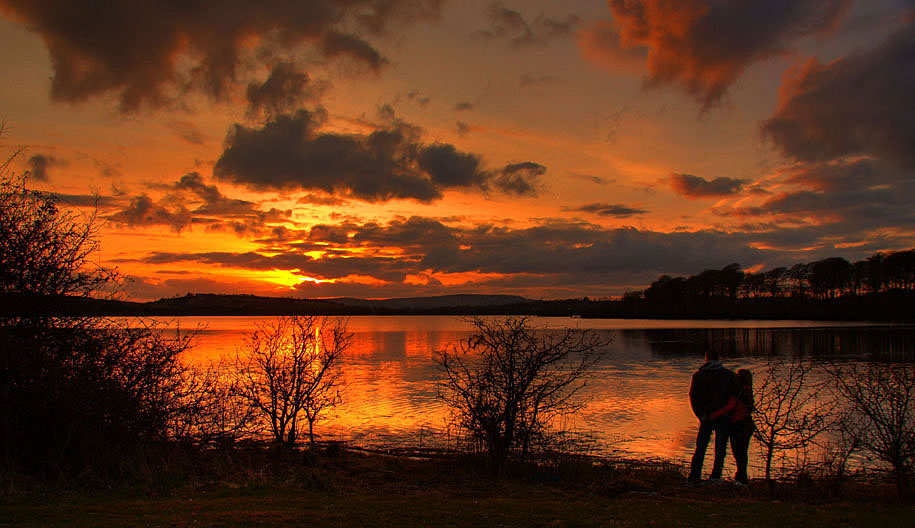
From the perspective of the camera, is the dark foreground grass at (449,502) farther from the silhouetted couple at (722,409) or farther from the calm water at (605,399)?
the calm water at (605,399)

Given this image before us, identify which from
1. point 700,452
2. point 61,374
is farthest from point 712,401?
point 61,374

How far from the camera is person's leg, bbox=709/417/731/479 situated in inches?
457

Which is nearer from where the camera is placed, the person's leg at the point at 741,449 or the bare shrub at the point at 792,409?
the person's leg at the point at 741,449

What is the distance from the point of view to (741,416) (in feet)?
37.8

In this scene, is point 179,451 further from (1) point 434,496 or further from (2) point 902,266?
(2) point 902,266

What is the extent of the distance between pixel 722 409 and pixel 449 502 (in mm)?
5642

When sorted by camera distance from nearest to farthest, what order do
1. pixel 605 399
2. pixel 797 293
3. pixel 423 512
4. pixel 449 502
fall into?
pixel 423 512 → pixel 449 502 → pixel 605 399 → pixel 797 293

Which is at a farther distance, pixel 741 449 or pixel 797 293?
pixel 797 293

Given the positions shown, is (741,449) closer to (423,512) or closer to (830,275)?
(423,512)

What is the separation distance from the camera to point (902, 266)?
106 meters

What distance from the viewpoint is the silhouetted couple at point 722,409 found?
11.5 meters

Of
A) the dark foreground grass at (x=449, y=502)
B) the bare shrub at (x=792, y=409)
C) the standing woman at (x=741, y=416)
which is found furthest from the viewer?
the bare shrub at (x=792, y=409)

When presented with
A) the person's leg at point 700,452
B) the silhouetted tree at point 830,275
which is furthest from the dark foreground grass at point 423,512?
the silhouetted tree at point 830,275

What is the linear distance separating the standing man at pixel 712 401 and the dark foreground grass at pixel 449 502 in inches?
20.0
